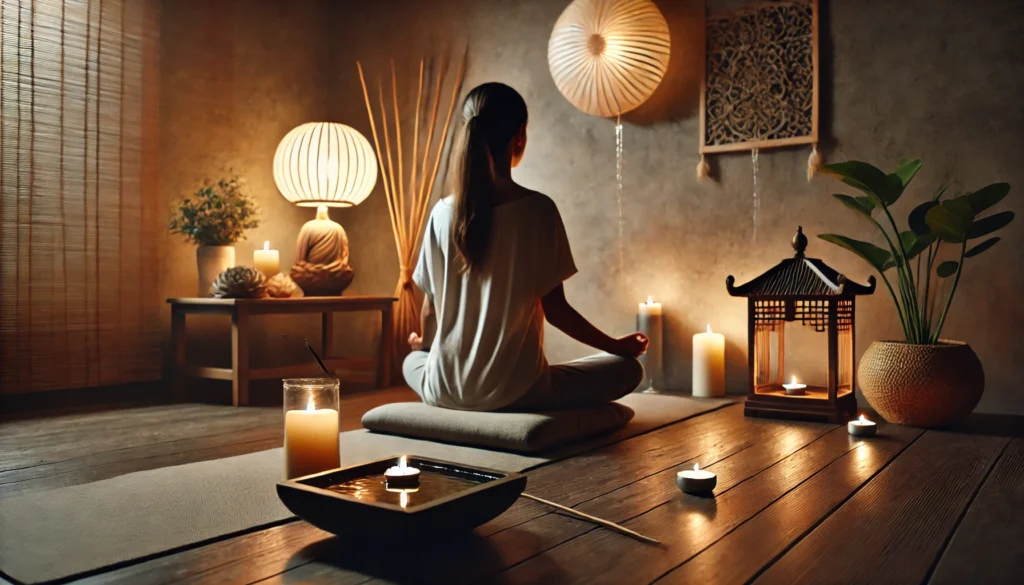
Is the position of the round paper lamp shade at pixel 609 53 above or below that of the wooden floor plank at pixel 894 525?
above

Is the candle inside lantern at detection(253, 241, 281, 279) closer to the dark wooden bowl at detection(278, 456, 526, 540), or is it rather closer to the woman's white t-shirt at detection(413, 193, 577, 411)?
the woman's white t-shirt at detection(413, 193, 577, 411)

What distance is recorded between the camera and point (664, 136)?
3.43 m

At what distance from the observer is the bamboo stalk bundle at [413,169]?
A: 3.89 m

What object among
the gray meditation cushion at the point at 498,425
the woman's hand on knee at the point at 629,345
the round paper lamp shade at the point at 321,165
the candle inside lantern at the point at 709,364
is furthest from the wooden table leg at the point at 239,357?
the candle inside lantern at the point at 709,364

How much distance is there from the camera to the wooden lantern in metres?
2.61

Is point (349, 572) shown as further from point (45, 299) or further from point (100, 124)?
point (100, 124)

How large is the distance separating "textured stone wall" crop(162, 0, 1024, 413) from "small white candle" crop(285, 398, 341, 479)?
6.75 feet

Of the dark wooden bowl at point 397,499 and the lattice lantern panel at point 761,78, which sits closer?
the dark wooden bowl at point 397,499

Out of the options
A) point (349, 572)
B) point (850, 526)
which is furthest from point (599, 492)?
point (349, 572)

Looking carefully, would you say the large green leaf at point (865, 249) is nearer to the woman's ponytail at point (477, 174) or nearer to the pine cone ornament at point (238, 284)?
the woman's ponytail at point (477, 174)

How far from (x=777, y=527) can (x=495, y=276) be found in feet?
3.43

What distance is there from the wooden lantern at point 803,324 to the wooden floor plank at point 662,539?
73cm

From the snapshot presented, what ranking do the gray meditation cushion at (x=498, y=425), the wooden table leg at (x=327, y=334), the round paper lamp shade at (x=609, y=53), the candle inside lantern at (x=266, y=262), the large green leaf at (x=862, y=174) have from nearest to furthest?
the gray meditation cushion at (x=498, y=425) < the large green leaf at (x=862, y=174) < the round paper lamp shade at (x=609, y=53) < the candle inside lantern at (x=266, y=262) < the wooden table leg at (x=327, y=334)

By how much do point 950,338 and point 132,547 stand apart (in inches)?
106
